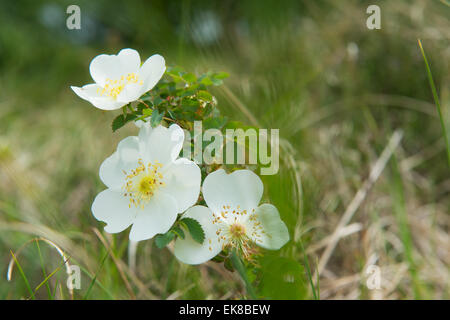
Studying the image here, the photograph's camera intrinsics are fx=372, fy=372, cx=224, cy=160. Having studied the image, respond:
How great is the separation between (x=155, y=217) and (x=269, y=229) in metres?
0.14

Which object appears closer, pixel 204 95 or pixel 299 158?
pixel 204 95

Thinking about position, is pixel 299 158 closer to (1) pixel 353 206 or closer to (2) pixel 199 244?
(1) pixel 353 206

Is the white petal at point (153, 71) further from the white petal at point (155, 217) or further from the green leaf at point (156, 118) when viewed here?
the white petal at point (155, 217)

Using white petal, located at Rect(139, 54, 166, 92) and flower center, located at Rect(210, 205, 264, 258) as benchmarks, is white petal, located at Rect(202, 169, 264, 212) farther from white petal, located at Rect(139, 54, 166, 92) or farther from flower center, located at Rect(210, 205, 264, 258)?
white petal, located at Rect(139, 54, 166, 92)

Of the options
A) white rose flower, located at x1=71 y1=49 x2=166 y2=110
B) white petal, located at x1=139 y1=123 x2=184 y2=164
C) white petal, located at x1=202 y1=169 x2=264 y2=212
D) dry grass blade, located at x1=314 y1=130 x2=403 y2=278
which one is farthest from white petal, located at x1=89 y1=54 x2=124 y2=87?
dry grass blade, located at x1=314 y1=130 x2=403 y2=278

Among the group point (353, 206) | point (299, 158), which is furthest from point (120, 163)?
point (353, 206)

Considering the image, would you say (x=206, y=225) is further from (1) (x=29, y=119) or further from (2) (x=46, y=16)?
(2) (x=46, y=16)

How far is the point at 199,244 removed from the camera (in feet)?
1.51

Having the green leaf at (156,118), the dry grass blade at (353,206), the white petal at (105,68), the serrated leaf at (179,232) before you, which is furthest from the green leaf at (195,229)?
the dry grass blade at (353,206)

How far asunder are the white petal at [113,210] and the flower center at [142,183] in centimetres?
1

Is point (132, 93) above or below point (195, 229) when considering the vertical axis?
above

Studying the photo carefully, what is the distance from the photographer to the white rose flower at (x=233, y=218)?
46 centimetres

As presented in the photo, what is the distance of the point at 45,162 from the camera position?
1.45 meters
